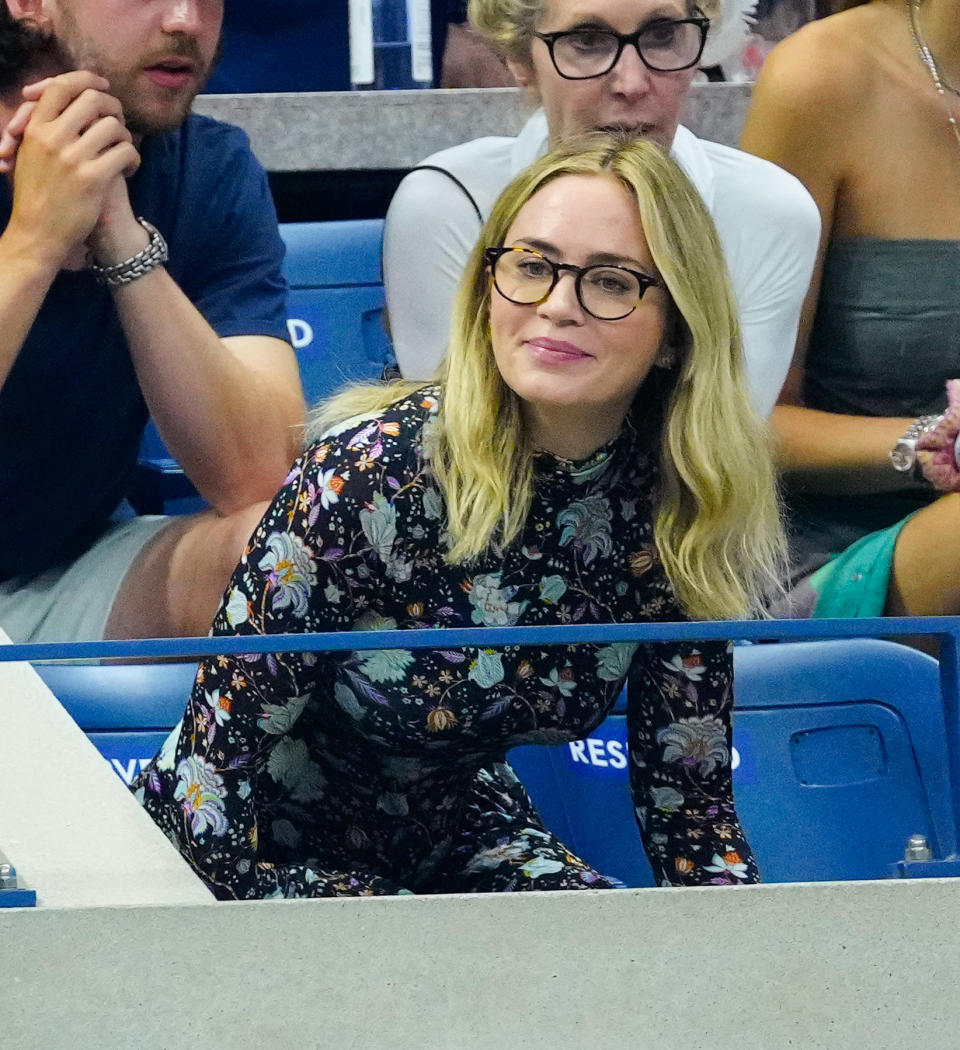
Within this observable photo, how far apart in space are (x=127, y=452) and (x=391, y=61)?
0.48m

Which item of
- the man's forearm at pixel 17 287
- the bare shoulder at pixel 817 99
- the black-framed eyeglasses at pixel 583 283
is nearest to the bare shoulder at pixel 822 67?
the bare shoulder at pixel 817 99

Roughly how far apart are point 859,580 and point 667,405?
0.38 m

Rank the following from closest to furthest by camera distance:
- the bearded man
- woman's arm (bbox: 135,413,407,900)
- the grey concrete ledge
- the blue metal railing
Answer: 1. the blue metal railing
2. woman's arm (bbox: 135,413,407,900)
3. the bearded man
4. the grey concrete ledge

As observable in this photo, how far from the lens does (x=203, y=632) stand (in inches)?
61.1

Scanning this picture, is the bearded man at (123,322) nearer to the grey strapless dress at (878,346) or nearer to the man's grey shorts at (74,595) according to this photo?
the man's grey shorts at (74,595)

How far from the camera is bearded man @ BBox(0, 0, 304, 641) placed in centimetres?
151

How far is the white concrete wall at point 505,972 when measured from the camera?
1190mm

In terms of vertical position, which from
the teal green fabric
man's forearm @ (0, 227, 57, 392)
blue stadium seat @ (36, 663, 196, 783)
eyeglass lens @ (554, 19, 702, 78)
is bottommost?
blue stadium seat @ (36, 663, 196, 783)

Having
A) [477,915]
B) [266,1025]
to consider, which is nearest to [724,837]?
[477,915]

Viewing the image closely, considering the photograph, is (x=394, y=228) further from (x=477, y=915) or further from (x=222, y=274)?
(x=477, y=915)

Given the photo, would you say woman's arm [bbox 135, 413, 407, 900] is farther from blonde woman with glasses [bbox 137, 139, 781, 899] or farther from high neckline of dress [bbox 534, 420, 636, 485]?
high neckline of dress [bbox 534, 420, 636, 485]

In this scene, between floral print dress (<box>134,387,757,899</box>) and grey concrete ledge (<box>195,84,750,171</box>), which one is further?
grey concrete ledge (<box>195,84,750,171</box>)

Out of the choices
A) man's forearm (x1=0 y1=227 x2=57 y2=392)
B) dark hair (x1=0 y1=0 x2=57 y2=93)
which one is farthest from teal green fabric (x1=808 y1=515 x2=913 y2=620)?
dark hair (x1=0 y1=0 x2=57 y2=93)

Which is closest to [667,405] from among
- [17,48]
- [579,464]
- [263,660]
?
[579,464]
